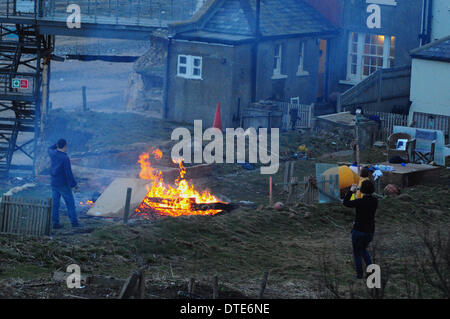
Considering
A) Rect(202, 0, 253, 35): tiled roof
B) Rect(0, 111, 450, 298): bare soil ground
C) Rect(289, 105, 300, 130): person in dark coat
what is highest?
Rect(202, 0, 253, 35): tiled roof

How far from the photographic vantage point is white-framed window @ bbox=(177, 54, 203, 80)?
109 feet

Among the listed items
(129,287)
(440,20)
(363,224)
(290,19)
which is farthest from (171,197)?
(440,20)

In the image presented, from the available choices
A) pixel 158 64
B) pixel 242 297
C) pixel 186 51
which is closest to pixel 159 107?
pixel 158 64

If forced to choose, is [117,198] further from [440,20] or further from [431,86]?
[440,20]

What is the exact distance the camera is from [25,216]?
15430 mm

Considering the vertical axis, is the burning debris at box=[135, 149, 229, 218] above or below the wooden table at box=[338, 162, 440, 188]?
below

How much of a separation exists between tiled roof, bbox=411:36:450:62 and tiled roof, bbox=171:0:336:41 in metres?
6.60

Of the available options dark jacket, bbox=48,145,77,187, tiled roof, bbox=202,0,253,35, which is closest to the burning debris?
dark jacket, bbox=48,145,77,187

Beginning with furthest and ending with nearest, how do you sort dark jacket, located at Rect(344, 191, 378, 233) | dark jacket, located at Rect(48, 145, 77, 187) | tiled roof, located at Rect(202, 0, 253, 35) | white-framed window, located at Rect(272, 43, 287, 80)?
1. white-framed window, located at Rect(272, 43, 287, 80)
2. tiled roof, located at Rect(202, 0, 253, 35)
3. dark jacket, located at Rect(48, 145, 77, 187)
4. dark jacket, located at Rect(344, 191, 378, 233)

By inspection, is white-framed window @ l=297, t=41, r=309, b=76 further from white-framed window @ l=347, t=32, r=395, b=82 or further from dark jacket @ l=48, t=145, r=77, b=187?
dark jacket @ l=48, t=145, r=77, b=187

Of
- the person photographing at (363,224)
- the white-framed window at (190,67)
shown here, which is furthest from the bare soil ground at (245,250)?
the white-framed window at (190,67)

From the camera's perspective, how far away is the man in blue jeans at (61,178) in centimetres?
1667

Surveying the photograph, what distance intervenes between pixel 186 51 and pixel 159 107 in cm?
668

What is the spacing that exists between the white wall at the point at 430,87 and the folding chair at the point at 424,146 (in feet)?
13.0
